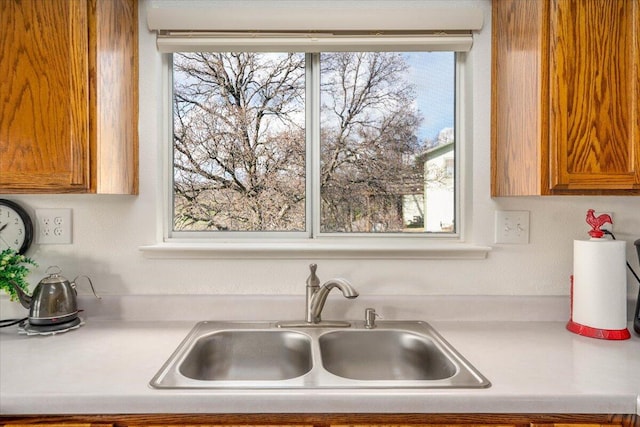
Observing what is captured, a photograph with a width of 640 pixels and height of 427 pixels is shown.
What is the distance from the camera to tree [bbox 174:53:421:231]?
5.23 feet

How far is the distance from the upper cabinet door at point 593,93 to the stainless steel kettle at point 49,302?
5.30 feet

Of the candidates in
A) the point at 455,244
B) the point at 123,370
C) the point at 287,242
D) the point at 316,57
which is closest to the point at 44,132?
the point at 123,370

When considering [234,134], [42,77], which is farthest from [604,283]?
[42,77]

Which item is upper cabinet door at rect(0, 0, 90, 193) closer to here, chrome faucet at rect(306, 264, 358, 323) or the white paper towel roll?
chrome faucet at rect(306, 264, 358, 323)

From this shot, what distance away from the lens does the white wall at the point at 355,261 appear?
4.88ft

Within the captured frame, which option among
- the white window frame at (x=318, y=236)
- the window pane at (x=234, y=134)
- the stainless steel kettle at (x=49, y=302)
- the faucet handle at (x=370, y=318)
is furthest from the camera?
the window pane at (x=234, y=134)

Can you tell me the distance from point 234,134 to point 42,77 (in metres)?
0.65

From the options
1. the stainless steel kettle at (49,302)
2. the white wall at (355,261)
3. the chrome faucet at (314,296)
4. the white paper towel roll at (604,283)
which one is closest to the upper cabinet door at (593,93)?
the white paper towel roll at (604,283)

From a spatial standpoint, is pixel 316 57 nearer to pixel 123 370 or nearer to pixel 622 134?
pixel 622 134

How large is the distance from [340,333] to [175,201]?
2.81ft

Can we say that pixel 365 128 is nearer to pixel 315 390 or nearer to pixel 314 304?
pixel 314 304

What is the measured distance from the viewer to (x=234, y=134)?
1.59m

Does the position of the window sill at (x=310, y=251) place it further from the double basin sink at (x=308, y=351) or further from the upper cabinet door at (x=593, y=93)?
the upper cabinet door at (x=593, y=93)

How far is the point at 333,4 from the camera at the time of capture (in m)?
1.48
